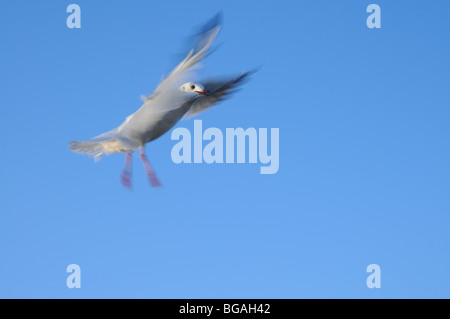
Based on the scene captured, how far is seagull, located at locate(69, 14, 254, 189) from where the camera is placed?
2771 mm

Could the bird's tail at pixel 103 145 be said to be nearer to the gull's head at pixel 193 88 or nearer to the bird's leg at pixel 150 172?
the bird's leg at pixel 150 172

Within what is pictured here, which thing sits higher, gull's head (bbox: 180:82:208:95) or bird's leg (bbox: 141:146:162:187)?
gull's head (bbox: 180:82:208:95)

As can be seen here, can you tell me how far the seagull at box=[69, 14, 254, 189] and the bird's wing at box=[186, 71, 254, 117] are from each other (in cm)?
12

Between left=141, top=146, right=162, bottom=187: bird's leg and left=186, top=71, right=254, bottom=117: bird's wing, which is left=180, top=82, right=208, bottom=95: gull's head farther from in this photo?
left=141, top=146, right=162, bottom=187: bird's leg

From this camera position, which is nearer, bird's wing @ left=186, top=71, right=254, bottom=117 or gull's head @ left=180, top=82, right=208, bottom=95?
gull's head @ left=180, top=82, right=208, bottom=95

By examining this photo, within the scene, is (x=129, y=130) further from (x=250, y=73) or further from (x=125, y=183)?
(x=250, y=73)

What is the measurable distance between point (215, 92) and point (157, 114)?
18.7 inches

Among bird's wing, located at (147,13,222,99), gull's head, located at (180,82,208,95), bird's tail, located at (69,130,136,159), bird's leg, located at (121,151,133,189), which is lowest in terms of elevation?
bird's leg, located at (121,151,133,189)

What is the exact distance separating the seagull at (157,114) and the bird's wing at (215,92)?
12 cm

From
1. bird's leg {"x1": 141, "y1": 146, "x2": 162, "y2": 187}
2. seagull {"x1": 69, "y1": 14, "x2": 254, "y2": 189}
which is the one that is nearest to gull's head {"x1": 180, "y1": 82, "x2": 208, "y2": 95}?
seagull {"x1": 69, "y1": 14, "x2": 254, "y2": 189}

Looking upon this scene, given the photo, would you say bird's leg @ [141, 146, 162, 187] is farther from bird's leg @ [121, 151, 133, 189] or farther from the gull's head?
the gull's head

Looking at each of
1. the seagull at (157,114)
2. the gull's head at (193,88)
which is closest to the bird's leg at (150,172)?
the seagull at (157,114)

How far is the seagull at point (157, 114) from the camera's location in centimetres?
277

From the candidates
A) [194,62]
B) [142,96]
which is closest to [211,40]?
[194,62]
